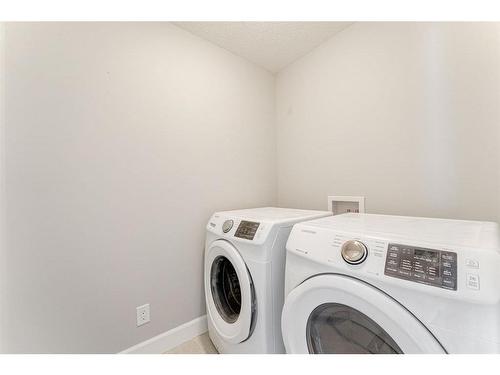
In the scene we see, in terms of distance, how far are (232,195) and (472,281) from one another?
4.37 ft

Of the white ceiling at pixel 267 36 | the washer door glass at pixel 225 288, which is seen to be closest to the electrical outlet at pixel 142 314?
the washer door glass at pixel 225 288

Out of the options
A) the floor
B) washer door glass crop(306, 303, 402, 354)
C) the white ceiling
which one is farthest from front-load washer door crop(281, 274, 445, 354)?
the white ceiling

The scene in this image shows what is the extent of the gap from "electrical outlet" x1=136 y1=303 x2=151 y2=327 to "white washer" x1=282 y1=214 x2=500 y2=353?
Answer: 0.86 m

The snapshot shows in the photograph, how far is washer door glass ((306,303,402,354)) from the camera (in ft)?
2.10

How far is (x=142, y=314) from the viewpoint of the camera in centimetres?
122

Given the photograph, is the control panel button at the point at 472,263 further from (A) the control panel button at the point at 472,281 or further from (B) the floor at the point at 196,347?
(B) the floor at the point at 196,347

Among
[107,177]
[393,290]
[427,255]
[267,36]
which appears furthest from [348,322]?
[267,36]

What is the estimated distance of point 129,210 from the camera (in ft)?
3.88

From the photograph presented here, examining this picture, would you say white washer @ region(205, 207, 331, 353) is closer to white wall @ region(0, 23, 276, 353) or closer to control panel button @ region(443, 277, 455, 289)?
white wall @ region(0, 23, 276, 353)

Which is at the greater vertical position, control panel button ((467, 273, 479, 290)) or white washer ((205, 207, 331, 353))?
control panel button ((467, 273, 479, 290))

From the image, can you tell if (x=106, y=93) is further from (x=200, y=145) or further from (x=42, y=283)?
(x=42, y=283)

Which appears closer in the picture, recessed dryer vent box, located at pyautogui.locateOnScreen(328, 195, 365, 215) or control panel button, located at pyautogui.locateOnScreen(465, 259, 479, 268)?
control panel button, located at pyautogui.locateOnScreen(465, 259, 479, 268)

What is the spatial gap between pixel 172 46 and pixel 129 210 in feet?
3.44

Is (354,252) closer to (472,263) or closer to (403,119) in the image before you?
(472,263)
